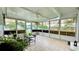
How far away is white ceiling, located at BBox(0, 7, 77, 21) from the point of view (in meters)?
1.96

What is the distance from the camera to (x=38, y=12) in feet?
6.70

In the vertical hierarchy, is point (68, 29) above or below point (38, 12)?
below

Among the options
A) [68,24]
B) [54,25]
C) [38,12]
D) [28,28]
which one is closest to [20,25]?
[28,28]

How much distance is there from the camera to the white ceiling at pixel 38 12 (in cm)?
196

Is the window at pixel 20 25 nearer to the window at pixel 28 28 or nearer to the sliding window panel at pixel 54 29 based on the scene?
the window at pixel 28 28

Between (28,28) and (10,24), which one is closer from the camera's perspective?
(10,24)

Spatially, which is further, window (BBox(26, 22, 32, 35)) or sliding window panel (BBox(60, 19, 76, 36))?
window (BBox(26, 22, 32, 35))

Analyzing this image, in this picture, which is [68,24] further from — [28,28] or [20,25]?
[20,25]

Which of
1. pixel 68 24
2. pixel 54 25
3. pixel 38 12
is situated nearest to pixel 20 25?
pixel 38 12

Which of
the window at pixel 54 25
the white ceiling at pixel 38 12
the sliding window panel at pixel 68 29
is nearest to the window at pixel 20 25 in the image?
the white ceiling at pixel 38 12

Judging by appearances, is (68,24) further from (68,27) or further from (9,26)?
(9,26)

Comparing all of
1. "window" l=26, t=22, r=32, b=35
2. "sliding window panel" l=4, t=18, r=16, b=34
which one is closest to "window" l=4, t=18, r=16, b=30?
"sliding window panel" l=4, t=18, r=16, b=34

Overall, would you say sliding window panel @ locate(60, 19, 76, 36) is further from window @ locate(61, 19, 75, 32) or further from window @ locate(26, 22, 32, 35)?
window @ locate(26, 22, 32, 35)

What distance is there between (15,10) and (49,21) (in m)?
0.66
